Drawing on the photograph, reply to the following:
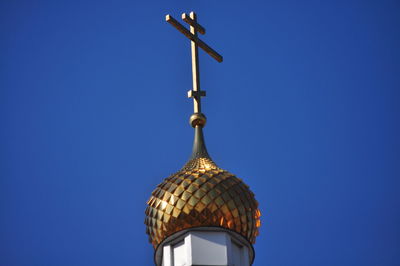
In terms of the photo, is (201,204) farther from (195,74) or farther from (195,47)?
(195,47)

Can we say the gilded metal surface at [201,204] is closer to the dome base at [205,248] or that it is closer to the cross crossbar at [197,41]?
the dome base at [205,248]

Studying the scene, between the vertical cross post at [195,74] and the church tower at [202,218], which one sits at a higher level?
the vertical cross post at [195,74]

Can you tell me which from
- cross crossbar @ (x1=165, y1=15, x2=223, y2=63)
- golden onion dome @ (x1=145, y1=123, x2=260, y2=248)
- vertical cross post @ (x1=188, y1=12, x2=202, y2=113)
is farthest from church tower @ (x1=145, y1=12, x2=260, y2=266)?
cross crossbar @ (x1=165, y1=15, x2=223, y2=63)

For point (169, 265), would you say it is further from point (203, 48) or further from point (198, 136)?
point (203, 48)

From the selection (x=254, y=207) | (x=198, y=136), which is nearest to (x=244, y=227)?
(x=254, y=207)

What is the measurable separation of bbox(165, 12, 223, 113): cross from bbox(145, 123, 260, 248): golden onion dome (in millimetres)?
1726

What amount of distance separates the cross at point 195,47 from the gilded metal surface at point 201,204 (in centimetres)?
183

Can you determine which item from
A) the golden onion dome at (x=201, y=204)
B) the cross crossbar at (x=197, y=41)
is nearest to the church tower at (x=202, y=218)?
the golden onion dome at (x=201, y=204)

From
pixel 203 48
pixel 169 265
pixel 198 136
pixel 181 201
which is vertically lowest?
pixel 169 265

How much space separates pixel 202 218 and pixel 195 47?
175 inches

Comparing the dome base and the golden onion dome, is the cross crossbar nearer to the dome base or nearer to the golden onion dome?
the golden onion dome

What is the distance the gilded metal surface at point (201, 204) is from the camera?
2047 cm

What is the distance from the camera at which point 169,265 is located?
20.1m

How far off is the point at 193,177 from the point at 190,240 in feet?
4.95
